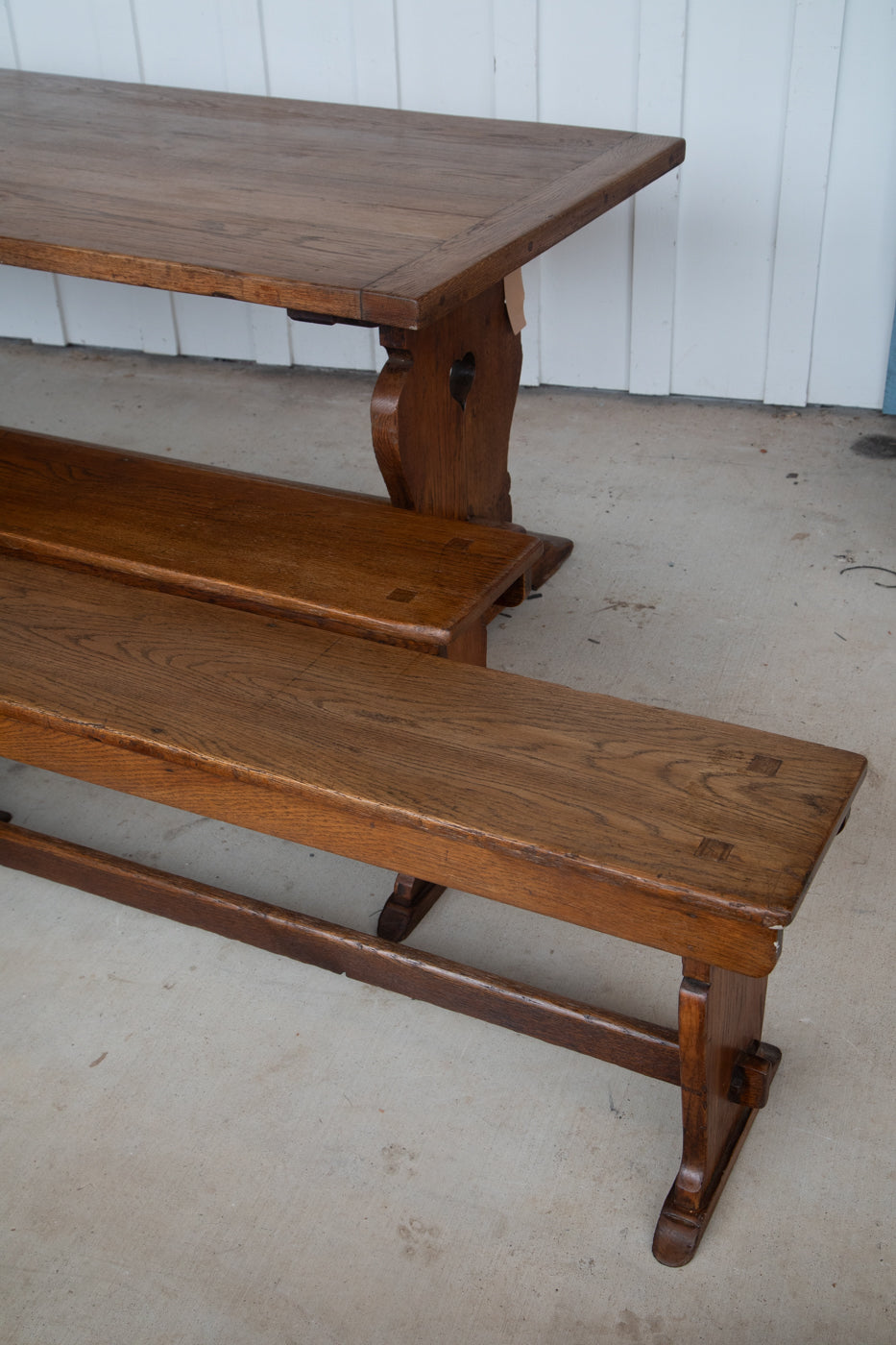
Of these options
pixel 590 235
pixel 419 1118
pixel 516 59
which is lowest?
pixel 419 1118

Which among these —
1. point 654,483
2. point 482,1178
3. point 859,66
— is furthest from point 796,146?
point 482,1178

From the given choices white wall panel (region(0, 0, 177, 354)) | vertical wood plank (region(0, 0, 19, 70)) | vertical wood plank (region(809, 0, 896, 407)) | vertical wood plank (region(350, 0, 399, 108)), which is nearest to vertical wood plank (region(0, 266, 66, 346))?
white wall panel (region(0, 0, 177, 354))

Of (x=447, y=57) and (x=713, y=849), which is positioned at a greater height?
(x=447, y=57)

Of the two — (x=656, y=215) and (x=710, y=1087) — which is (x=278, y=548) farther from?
(x=656, y=215)

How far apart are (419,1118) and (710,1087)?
1.37 ft

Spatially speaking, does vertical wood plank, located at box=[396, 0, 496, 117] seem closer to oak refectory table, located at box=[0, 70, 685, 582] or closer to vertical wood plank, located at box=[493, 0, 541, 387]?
vertical wood plank, located at box=[493, 0, 541, 387]

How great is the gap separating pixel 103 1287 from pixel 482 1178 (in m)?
0.46

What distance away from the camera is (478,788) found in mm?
1382

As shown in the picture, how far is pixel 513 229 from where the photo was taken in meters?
1.98

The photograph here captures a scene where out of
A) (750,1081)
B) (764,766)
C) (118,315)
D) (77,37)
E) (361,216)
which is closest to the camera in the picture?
(764,766)

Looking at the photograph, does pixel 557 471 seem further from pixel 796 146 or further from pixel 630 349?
pixel 796 146

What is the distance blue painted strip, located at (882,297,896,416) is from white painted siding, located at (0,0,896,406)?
0.13 ft

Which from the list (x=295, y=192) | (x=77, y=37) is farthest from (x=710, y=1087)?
(x=77, y=37)

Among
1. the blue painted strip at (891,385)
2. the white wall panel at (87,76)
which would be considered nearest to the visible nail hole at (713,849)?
the blue painted strip at (891,385)
